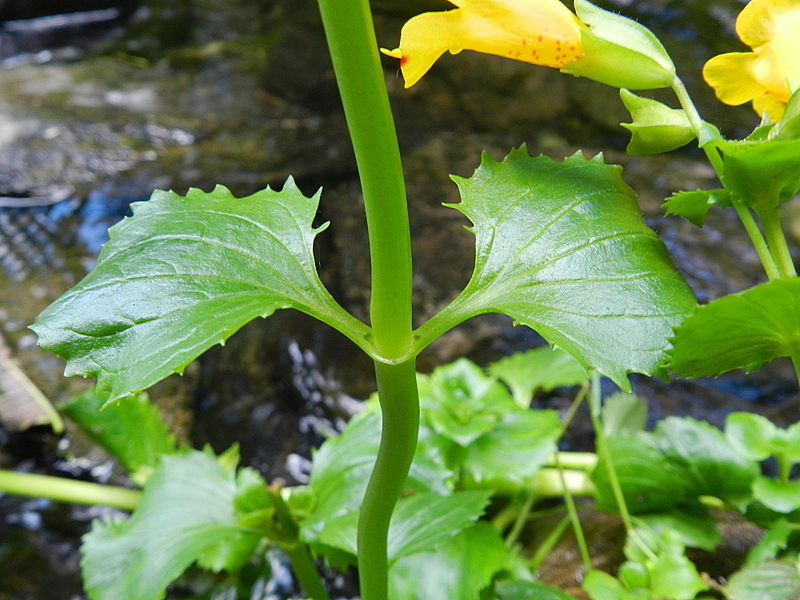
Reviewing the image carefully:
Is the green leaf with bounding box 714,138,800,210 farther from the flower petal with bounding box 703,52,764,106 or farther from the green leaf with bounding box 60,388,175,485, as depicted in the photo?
the green leaf with bounding box 60,388,175,485

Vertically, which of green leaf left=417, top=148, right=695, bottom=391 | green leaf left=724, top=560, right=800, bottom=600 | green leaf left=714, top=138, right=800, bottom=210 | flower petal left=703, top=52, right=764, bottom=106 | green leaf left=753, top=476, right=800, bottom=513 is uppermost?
flower petal left=703, top=52, right=764, bottom=106

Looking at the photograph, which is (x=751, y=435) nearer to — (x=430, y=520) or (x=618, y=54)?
(x=430, y=520)

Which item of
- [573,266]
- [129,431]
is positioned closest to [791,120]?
[573,266]

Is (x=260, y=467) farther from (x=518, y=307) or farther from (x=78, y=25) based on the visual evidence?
(x=78, y=25)

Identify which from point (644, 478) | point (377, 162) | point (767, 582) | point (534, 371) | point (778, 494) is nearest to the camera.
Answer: point (377, 162)

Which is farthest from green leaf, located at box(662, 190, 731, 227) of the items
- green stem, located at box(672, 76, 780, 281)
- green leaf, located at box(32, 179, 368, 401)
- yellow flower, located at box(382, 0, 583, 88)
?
green leaf, located at box(32, 179, 368, 401)

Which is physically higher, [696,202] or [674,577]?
[696,202]
